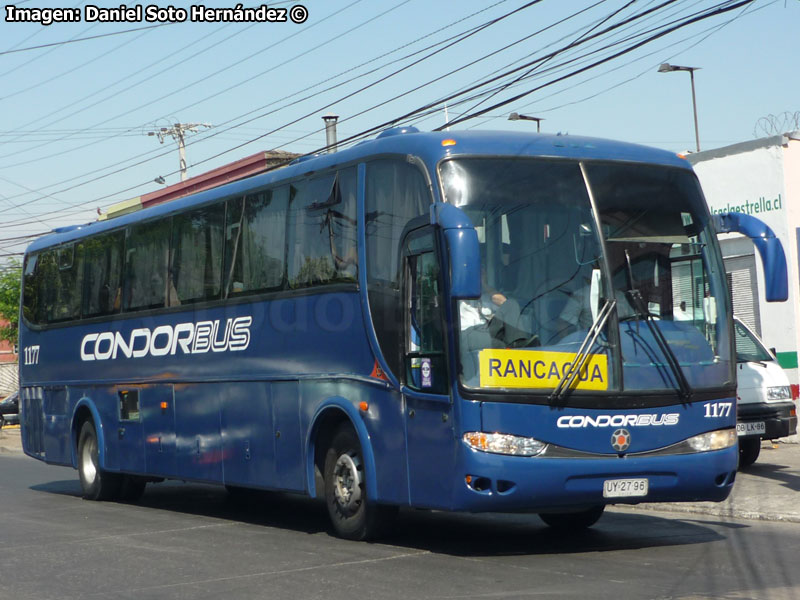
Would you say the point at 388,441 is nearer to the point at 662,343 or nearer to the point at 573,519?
the point at 573,519

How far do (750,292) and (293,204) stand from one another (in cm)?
1138

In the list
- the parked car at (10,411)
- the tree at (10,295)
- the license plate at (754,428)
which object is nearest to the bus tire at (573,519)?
the license plate at (754,428)

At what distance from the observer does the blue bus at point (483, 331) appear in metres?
9.47

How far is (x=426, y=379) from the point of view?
991 cm

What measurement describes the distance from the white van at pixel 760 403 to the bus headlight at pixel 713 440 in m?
5.55

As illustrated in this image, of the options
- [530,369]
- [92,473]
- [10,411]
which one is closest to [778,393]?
[530,369]

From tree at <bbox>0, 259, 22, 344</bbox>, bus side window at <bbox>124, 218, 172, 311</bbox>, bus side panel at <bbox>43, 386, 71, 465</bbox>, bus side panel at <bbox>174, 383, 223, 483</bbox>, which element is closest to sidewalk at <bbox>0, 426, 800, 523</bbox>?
bus side panel at <bbox>174, 383, 223, 483</bbox>

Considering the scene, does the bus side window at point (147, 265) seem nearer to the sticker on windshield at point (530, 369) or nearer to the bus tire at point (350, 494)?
the bus tire at point (350, 494)

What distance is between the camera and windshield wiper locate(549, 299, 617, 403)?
9.48m

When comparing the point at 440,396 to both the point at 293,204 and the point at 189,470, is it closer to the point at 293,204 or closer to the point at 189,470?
the point at 293,204

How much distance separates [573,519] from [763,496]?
3.04 metres

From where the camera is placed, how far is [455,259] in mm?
8906

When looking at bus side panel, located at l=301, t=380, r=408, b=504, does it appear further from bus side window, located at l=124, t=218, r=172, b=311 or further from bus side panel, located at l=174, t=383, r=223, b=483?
bus side window, located at l=124, t=218, r=172, b=311

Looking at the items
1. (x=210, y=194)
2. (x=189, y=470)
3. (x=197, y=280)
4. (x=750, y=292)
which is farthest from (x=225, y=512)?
(x=750, y=292)
